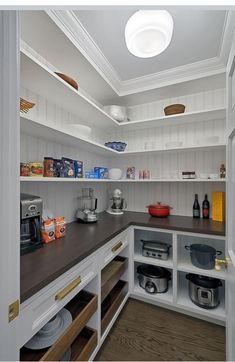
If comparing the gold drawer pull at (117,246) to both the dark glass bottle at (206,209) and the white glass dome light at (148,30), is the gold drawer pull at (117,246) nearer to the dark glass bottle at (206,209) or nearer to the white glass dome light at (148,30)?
the dark glass bottle at (206,209)

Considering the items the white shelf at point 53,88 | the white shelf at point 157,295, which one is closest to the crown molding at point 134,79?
the white shelf at point 53,88

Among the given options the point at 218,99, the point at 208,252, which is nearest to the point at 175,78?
the point at 218,99

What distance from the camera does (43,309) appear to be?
773mm

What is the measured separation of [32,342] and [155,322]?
3.54ft

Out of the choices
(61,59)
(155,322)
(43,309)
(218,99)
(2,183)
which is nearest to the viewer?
(2,183)

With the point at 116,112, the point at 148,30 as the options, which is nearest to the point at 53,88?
the point at 148,30

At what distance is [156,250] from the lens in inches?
68.9

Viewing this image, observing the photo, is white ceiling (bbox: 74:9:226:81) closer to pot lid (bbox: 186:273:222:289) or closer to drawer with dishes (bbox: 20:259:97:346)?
drawer with dishes (bbox: 20:259:97:346)

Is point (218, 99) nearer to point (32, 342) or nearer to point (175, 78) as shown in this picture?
point (175, 78)

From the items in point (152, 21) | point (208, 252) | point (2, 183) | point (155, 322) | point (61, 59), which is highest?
point (61, 59)

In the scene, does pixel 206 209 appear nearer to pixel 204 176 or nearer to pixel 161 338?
pixel 204 176

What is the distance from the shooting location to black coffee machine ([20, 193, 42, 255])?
1051 mm

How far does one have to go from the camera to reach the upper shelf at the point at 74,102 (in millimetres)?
1057

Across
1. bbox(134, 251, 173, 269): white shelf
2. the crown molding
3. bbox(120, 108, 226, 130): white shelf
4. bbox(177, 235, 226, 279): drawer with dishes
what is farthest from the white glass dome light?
bbox(134, 251, 173, 269): white shelf
